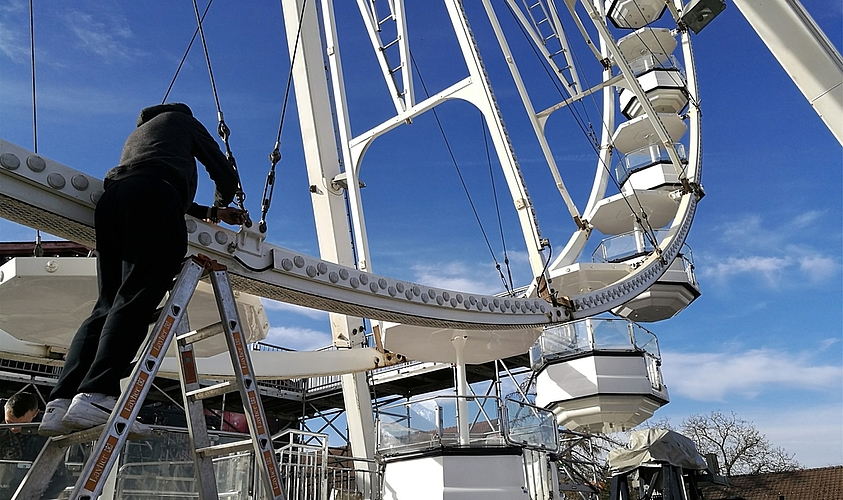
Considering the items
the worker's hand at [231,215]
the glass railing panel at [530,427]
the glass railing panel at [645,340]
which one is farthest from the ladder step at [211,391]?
the glass railing panel at [645,340]

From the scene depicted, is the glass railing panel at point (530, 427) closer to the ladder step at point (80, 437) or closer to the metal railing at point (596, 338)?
the metal railing at point (596, 338)

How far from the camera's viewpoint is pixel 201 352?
306 inches

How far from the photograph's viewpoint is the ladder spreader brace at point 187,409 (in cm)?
251

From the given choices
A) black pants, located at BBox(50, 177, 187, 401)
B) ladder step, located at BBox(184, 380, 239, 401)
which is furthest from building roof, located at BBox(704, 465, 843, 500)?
black pants, located at BBox(50, 177, 187, 401)

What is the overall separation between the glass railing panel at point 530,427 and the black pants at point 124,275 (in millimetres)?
6421

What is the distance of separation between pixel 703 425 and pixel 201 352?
132ft

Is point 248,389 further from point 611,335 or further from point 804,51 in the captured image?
point 611,335

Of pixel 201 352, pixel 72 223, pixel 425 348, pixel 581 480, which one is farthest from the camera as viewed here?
pixel 581 480

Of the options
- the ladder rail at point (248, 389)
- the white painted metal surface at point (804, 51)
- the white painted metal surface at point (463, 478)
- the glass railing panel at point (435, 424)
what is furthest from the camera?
the glass railing panel at point (435, 424)

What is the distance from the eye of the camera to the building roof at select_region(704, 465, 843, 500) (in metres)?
28.1

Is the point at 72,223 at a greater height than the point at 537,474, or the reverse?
the point at 72,223

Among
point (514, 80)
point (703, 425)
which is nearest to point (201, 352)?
point (514, 80)

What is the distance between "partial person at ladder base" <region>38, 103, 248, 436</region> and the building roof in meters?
29.0

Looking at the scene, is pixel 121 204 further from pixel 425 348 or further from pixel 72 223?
pixel 425 348
